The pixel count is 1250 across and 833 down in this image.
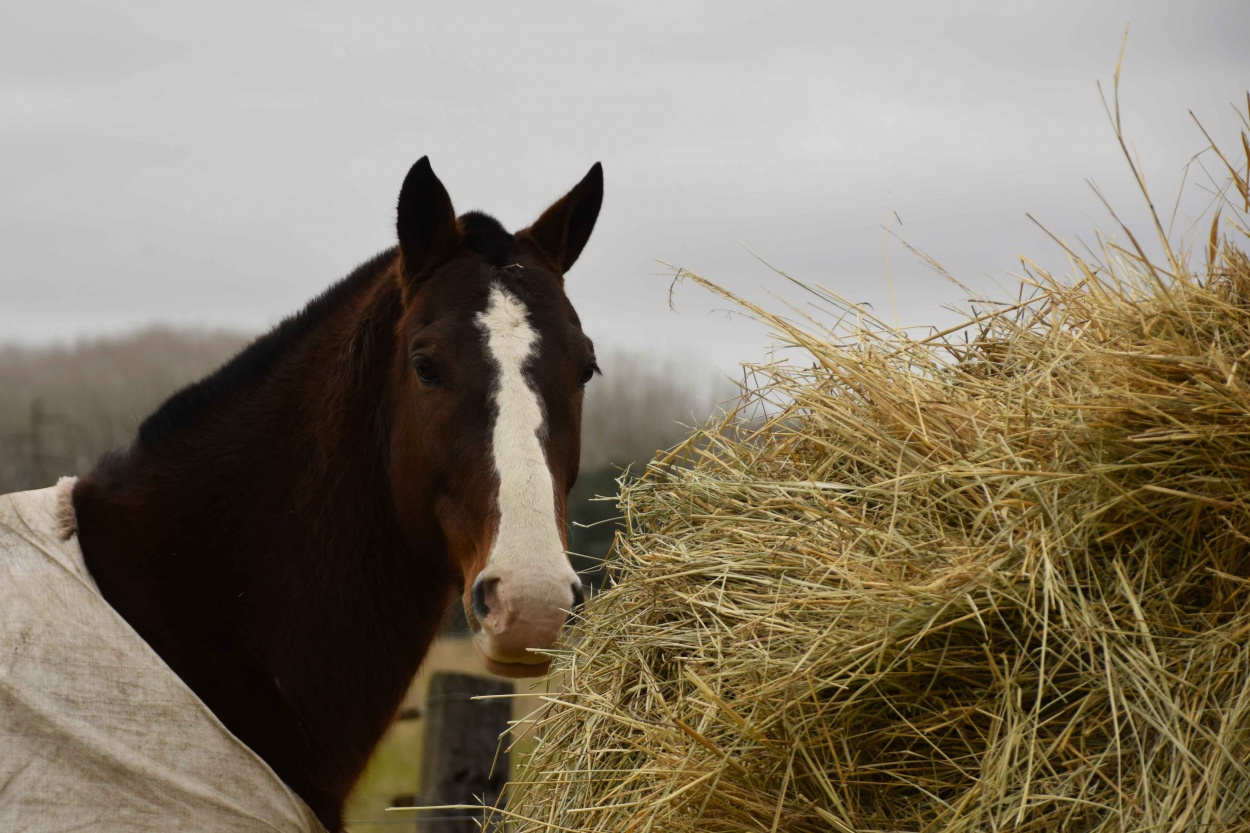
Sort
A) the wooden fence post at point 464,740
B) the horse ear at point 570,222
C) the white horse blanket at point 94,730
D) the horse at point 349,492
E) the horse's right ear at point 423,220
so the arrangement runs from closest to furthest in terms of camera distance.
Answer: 1. the white horse blanket at point 94,730
2. the horse at point 349,492
3. the horse's right ear at point 423,220
4. the horse ear at point 570,222
5. the wooden fence post at point 464,740

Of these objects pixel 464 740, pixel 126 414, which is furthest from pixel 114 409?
pixel 464 740

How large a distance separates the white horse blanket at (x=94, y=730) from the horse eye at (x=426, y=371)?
41.2 inches

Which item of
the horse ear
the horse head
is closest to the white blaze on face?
the horse head

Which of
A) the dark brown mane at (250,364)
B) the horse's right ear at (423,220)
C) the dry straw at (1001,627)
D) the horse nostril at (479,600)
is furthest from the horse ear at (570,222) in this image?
the dry straw at (1001,627)

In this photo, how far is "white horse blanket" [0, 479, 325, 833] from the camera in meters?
2.47

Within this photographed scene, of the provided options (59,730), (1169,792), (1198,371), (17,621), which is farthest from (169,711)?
(1198,371)

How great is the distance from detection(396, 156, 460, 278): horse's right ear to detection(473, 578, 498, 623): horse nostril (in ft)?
3.66

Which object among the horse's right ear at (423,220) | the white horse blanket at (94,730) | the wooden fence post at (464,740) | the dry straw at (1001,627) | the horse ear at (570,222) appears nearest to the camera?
the dry straw at (1001,627)

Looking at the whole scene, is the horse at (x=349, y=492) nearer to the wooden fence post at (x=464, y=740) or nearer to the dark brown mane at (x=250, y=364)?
the dark brown mane at (x=250, y=364)

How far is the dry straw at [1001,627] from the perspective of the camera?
74.4 inches

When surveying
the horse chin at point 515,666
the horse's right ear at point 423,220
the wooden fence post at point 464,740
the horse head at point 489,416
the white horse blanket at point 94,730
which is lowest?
the wooden fence post at point 464,740

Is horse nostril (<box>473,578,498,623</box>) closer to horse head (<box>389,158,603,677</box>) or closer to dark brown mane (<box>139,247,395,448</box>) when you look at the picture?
horse head (<box>389,158,603,677</box>)

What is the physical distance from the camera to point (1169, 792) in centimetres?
179

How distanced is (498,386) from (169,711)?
123 cm
